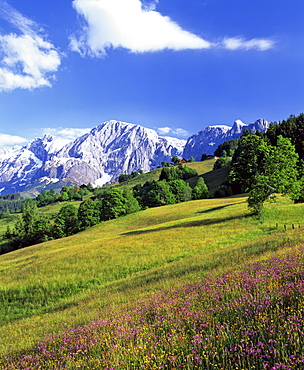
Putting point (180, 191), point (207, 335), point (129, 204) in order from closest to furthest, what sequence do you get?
point (207, 335)
point (129, 204)
point (180, 191)

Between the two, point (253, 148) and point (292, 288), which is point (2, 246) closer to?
point (253, 148)

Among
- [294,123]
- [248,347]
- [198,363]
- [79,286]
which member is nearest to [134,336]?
[198,363]

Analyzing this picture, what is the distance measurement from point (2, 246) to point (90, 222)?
131 feet

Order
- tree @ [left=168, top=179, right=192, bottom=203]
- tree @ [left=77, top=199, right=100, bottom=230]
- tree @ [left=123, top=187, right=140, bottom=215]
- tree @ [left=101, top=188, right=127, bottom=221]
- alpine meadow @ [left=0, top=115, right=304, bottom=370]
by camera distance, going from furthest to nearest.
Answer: tree @ [left=168, top=179, right=192, bottom=203]
tree @ [left=77, top=199, right=100, bottom=230]
tree @ [left=123, top=187, right=140, bottom=215]
tree @ [left=101, top=188, right=127, bottom=221]
alpine meadow @ [left=0, top=115, right=304, bottom=370]

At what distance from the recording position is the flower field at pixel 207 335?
129 inches

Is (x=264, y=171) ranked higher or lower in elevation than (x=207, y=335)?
higher

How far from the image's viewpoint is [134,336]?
4.96 m

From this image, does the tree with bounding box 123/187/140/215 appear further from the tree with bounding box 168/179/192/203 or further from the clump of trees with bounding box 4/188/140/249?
the tree with bounding box 168/179/192/203

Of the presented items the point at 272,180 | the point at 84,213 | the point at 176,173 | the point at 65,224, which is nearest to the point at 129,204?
the point at 84,213

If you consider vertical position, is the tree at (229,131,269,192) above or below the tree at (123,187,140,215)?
above

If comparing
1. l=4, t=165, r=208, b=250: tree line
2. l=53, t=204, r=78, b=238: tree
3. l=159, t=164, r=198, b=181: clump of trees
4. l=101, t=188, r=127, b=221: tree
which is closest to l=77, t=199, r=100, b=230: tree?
l=4, t=165, r=208, b=250: tree line

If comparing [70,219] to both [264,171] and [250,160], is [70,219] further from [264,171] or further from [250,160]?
[264,171]

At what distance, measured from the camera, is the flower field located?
3.28 m

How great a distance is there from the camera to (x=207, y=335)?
396 centimetres
